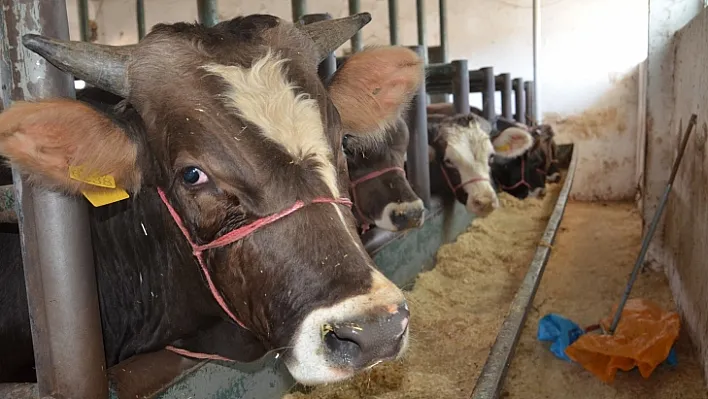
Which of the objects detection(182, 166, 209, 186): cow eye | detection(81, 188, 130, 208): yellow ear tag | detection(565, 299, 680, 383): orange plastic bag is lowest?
detection(565, 299, 680, 383): orange plastic bag

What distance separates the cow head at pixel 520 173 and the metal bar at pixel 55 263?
648 centimetres

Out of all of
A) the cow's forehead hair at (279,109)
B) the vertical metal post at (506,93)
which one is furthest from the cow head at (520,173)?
the cow's forehead hair at (279,109)

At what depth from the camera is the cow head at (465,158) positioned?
586cm

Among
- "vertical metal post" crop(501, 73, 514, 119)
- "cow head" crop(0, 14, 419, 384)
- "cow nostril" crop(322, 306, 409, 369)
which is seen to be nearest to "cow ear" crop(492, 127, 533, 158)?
"vertical metal post" crop(501, 73, 514, 119)

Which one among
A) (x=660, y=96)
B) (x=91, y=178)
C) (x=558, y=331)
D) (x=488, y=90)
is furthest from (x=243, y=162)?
(x=488, y=90)

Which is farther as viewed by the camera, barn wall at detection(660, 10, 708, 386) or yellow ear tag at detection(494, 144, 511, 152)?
yellow ear tag at detection(494, 144, 511, 152)

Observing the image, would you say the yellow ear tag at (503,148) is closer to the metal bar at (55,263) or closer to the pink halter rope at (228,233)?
the pink halter rope at (228,233)

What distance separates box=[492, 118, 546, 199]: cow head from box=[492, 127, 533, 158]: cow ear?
0.84ft

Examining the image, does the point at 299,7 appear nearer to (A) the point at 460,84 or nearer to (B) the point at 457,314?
(B) the point at 457,314

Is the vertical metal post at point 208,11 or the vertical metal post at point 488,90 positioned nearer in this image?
the vertical metal post at point 208,11

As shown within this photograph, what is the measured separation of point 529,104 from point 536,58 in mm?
1117

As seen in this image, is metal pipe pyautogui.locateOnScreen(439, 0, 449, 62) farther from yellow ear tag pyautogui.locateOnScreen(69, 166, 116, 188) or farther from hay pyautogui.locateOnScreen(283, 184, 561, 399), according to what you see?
yellow ear tag pyautogui.locateOnScreen(69, 166, 116, 188)

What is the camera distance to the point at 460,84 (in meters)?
5.92

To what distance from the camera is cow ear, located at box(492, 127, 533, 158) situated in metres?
7.17
